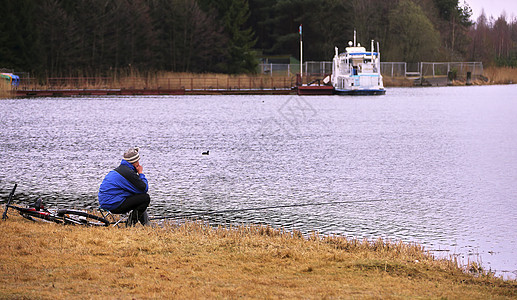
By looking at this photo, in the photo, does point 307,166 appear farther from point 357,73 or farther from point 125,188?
point 357,73

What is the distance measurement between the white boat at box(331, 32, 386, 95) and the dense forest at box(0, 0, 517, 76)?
25.4 m

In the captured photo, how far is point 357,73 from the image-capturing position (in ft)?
219

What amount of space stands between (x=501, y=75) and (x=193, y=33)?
42149mm

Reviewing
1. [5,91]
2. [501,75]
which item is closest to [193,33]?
[5,91]

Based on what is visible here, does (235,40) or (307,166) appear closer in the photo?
(307,166)

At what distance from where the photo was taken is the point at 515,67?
10438 centimetres

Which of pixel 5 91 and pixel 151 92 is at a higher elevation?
pixel 5 91

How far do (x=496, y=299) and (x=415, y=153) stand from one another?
2121 centimetres

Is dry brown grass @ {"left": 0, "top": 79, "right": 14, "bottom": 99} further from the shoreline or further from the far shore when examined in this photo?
the shoreline

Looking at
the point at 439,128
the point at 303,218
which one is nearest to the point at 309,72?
the point at 439,128

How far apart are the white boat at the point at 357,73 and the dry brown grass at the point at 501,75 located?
33126 millimetres

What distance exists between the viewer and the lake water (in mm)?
16438

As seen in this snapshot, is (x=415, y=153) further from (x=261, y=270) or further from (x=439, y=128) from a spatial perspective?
(x=261, y=270)

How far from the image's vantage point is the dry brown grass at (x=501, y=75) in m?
95.4
